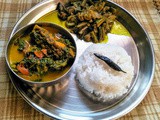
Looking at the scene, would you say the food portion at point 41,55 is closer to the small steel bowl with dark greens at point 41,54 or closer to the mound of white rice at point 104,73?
the small steel bowl with dark greens at point 41,54

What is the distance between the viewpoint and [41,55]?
1.75 metres

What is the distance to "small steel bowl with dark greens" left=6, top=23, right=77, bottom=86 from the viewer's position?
1.67 metres

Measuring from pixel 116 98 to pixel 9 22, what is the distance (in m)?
1.19

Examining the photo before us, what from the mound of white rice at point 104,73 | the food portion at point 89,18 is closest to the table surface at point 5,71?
the mound of white rice at point 104,73

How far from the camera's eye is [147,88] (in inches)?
70.9

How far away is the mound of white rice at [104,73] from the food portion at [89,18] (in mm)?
168

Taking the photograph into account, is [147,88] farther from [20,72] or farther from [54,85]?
[20,72]

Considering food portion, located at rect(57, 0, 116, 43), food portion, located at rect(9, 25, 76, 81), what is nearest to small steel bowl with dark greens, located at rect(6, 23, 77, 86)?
food portion, located at rect(9, 25, 76, 81)

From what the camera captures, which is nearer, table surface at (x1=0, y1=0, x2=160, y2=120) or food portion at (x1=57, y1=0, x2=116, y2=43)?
table surface at (x1=0, y1=0, x2=160, y2=120)

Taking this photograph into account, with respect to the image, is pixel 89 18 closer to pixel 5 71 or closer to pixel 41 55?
pixel 41 55

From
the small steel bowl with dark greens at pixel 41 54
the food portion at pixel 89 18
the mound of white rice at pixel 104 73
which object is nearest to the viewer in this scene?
the small steel bowl with dark greens at pixel 41 54

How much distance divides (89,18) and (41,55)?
597 millimetres

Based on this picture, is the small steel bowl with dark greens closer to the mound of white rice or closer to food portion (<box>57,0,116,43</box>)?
the mound of white rice

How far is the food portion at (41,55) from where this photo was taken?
1676 mm
